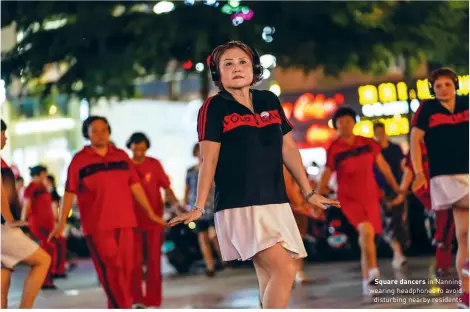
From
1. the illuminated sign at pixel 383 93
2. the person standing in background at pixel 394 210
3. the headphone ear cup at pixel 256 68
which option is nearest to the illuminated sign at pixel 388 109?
the illuminated sign at pixel 383 93

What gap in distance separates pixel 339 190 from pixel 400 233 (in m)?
3.41

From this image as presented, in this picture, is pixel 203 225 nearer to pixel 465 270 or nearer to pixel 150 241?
pixel 150 241

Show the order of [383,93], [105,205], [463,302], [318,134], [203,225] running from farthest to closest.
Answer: [318,134] → [383,93] → [203,225] → [105,205] → [463,302]

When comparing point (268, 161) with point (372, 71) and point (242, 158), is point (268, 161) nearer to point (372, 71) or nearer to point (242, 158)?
point (242, 158)

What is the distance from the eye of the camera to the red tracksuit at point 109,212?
29.0 ft

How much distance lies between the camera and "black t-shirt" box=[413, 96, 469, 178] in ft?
27.2

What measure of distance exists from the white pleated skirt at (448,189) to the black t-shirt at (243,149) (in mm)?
2708

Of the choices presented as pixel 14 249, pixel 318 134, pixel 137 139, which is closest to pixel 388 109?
pixel 318 134

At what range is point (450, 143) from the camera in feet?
27.2

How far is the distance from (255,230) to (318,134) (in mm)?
21410

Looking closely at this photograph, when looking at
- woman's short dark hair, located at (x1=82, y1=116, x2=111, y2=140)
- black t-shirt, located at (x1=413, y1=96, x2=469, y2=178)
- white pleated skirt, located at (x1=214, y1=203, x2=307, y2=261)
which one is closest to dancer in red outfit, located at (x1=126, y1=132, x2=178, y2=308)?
woman's short dark hair, located at (x1=82, y1=116, x2=111, y2=140)

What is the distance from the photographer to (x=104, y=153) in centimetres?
889

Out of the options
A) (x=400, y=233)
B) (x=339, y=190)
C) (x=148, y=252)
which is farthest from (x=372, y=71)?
(x=148, y=252)

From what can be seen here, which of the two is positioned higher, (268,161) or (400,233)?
(268,161)
